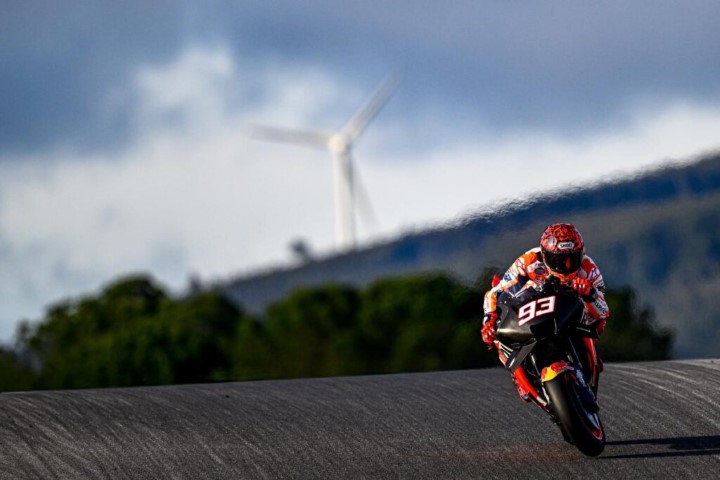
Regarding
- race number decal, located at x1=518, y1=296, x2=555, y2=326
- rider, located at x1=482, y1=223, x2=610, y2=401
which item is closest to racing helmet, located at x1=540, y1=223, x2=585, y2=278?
rider, located at x1=482, y1=223, x2=610, y2=401

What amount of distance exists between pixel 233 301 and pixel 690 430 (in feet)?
265

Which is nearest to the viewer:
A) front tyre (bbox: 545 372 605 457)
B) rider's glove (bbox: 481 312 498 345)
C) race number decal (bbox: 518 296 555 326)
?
front tyre (bbox: 545 372 605 457)

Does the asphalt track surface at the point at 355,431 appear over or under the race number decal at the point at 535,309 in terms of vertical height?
under

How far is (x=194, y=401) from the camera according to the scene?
1597cm

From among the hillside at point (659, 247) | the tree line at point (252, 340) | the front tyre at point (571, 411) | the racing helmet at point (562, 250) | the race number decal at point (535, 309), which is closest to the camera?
the front tyre at point (571, 411)

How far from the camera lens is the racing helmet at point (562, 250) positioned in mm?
12547

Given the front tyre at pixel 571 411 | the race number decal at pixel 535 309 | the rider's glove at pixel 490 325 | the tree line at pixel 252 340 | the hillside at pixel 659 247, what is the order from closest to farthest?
the front tyre at pixel 571 411
the race number decal at pixel 535 309
the rider's glove at pixel 490 325
the hillside at pixel 659 247
the tree line at pixel 252 340

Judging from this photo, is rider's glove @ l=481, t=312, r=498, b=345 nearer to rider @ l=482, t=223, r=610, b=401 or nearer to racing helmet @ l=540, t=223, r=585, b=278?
rider @ l=482, t=223, r=610, b=401

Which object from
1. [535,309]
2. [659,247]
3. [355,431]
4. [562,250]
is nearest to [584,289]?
[562,250]

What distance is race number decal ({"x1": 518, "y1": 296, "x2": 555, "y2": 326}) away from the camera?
12.2m

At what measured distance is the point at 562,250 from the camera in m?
12.6

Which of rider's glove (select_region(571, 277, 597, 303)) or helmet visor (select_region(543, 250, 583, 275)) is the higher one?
helmet visor (select_region(543, 250, 583, 275))

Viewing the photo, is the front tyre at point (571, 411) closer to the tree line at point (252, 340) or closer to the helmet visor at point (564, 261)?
the helmet visor at point (564, 261)

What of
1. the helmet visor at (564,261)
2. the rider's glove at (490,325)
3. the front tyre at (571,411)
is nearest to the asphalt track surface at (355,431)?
the front tyre at (571,411)
